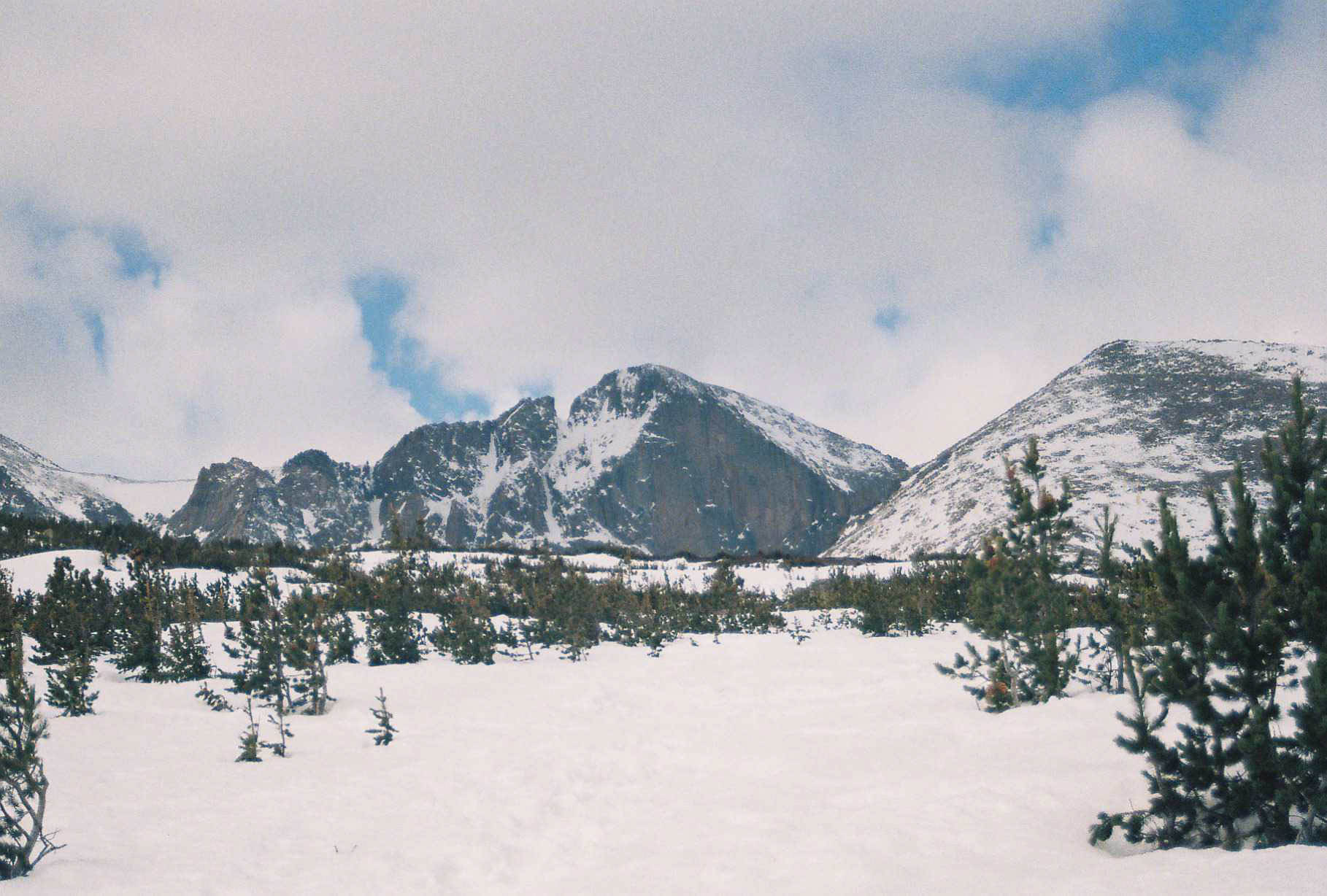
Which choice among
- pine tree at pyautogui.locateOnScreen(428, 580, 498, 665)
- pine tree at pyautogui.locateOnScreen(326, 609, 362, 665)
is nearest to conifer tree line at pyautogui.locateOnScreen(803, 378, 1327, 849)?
pine tree at pyautogui.locateOnScreen(428, 580, 498, 665)

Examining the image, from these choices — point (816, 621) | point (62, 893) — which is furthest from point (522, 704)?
point (816, 621)

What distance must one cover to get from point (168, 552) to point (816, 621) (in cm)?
3475

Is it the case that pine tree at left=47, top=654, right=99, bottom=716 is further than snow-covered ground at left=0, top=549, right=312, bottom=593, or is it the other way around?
snow-covered ground at left=0, top=549, right=312, bottom=593

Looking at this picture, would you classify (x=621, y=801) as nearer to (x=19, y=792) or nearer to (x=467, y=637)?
(x=19, y=792)

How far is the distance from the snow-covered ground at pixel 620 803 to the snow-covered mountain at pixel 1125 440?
177 ft

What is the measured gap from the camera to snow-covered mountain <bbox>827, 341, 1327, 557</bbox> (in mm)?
64938

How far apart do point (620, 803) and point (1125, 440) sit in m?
82.7

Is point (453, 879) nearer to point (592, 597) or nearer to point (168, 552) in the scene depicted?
point (592, 597)

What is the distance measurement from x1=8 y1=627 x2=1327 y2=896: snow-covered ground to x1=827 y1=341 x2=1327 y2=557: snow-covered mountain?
53.9 m

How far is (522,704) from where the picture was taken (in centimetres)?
1659

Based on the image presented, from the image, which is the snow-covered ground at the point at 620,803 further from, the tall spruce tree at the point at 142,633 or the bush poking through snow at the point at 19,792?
the tall spruce tree at the point at 142,633

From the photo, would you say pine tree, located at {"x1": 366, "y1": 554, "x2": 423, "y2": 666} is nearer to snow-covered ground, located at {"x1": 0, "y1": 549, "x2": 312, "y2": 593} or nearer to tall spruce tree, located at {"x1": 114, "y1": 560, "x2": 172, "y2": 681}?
snow-covered ground, located at {"x1": 0, "y1": 549, "x2": 312, "y2": 593}

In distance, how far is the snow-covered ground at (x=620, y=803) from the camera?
21.6ft

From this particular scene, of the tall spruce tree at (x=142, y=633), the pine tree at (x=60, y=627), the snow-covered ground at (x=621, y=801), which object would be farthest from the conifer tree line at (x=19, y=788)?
the tall spruce tree at (x=142, y=633)
